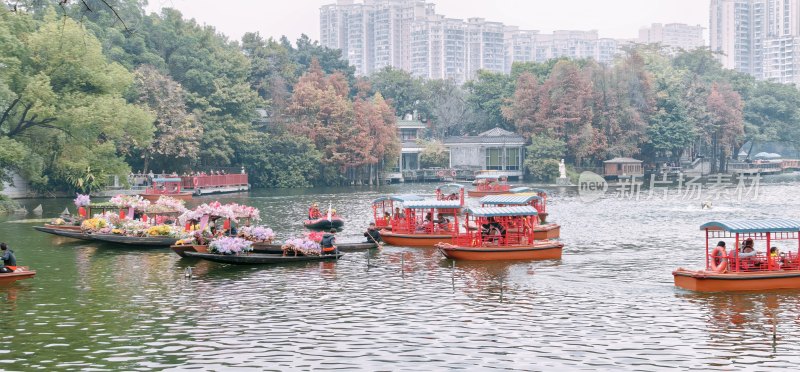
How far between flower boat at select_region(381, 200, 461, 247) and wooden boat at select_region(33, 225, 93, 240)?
1613 cm

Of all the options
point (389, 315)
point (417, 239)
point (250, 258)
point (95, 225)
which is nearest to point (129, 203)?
point (95, 225)

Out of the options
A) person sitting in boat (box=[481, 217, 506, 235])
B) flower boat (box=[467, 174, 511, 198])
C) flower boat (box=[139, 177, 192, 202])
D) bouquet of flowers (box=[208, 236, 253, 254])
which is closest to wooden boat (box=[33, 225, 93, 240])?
bouquet of flowers (box=[208, 236, 253, 254])

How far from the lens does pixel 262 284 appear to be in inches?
1439

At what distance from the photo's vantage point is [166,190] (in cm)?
8706

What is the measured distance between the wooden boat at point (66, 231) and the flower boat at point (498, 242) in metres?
20.3

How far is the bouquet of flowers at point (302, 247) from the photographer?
136 feet

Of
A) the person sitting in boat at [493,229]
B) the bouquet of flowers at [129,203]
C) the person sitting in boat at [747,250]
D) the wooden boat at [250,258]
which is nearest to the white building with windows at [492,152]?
the bouquet of flowers at [129,203]

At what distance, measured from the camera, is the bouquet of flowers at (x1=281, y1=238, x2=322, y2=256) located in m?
41.6

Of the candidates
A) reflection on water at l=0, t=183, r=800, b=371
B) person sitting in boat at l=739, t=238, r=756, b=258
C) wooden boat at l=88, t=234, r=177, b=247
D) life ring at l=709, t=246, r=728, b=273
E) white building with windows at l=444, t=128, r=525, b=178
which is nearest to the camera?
reflection on water at l=0, t=183, r=800, b=371

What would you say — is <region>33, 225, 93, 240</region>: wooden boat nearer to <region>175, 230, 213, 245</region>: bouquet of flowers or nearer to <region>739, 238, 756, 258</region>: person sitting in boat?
<region>175, 230, 213, 245</region>: bouquet of flowers

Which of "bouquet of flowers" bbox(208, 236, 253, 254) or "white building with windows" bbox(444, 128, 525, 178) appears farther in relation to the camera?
"white building with windows" bbox(444, 128, 525, 178)

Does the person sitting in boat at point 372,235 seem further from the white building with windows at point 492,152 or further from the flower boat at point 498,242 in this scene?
the white building with windows at point 492,152

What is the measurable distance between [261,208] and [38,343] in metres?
50.7

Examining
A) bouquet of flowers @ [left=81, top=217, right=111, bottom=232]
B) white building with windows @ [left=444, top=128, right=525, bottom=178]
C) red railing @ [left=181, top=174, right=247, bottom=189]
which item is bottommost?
bouquet of flowers @ [left=81, top=217, right=111, bottom=232]
